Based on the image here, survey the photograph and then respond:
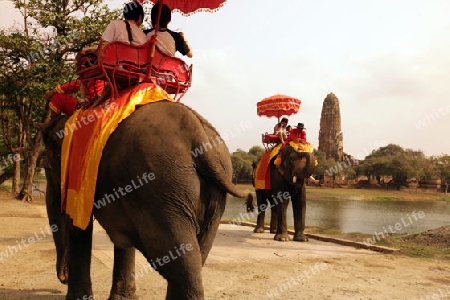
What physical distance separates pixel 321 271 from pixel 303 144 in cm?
428

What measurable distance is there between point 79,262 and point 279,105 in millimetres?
10234

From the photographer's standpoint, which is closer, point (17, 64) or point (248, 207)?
point (248, 207)

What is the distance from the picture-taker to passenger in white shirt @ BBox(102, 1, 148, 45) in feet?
12.5

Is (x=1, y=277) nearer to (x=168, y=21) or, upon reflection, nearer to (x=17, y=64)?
(x=168, y=21)

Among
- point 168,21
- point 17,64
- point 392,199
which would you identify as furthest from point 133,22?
point 392,199

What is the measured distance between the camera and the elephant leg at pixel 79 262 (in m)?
3.77

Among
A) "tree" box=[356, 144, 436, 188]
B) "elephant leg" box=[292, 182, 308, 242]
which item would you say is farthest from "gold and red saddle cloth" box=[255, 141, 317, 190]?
"tree" box=[356, 144, 436, 188]

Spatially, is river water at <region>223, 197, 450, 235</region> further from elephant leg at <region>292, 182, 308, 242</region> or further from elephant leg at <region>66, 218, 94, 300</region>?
elephant leg at <region>66, 218, 94, 300</region>

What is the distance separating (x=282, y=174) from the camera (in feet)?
34.9

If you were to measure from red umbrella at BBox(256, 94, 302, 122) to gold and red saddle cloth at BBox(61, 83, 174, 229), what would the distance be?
9.99 metres

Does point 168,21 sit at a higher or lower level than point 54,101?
higher

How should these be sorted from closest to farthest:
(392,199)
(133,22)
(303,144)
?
(133,22) → (303,144) → (392,199)

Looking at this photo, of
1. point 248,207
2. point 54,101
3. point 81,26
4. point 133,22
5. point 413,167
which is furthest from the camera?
point 413,167

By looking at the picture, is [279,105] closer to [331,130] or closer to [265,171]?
[265,171]
